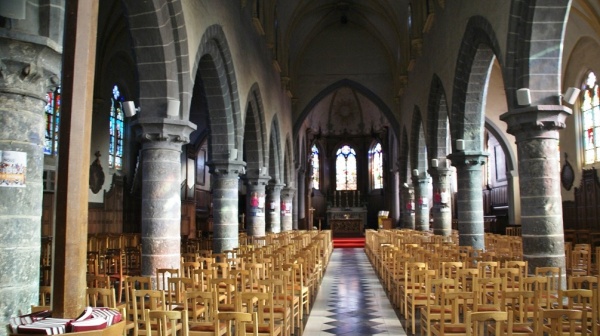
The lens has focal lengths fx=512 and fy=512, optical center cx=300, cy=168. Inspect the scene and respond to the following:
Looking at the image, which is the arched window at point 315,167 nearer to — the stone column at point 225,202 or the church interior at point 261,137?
the church interior at point 261,137

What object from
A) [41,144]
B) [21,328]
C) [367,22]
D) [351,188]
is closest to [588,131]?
[367,22]

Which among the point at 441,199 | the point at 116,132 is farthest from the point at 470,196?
the point at 116,132

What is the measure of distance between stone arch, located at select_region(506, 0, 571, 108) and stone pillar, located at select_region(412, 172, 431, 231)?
13.2 metres

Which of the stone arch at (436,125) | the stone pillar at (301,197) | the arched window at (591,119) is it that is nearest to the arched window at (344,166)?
the stone pillar at (301,197)

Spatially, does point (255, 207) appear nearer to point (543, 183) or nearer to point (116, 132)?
point (116, 132)

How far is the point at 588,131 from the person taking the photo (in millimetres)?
19125

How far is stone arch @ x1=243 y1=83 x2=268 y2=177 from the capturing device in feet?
63.7

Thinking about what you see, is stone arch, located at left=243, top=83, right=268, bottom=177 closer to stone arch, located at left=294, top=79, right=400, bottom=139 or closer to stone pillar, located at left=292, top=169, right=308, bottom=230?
stone arch, located at left=294, top=79, right=400, bottom=139

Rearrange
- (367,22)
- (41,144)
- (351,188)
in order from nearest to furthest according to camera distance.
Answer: (41,144) → (367,22) → (351,188)

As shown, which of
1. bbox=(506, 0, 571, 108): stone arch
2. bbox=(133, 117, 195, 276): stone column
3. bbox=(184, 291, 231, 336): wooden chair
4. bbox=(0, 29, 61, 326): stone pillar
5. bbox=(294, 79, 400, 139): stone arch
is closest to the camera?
bbox=(0, 29, 61, 326): stone pillar

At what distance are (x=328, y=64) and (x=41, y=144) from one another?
24842 millimetres

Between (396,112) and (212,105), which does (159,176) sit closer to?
(212,105)

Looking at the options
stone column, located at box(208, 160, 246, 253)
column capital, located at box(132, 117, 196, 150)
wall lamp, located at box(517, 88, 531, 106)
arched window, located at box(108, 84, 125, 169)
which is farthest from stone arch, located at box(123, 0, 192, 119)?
arched window, located at box(108, 84, 125, 169)

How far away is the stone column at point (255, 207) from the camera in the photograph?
1883 cm
